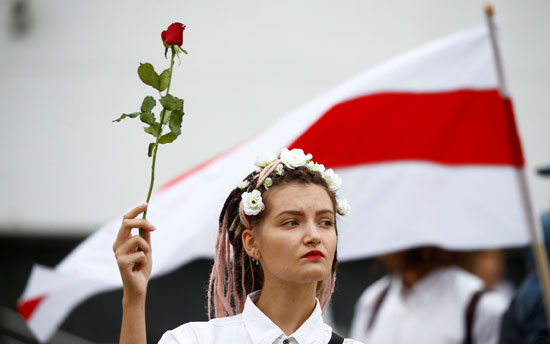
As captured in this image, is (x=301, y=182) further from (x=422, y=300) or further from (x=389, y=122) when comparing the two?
(x=422, y=300)

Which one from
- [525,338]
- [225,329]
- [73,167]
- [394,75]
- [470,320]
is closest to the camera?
[225,329]

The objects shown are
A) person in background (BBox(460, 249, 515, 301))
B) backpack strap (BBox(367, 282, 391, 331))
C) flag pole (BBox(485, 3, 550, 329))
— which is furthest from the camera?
person in background (BBox(460, 249, 515, 301))

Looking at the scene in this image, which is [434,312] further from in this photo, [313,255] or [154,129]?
[154,129]

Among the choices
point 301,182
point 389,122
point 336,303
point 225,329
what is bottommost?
point 336,303

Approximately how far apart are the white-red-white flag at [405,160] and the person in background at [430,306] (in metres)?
0.33

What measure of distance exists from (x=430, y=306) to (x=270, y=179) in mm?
3083

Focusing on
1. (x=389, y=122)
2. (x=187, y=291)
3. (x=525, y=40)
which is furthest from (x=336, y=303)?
(x=389, y=122)

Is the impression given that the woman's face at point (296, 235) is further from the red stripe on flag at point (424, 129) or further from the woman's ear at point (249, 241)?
the red stripe on flag at point (424, 129)

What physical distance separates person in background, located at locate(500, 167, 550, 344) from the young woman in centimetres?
177

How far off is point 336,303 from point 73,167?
326 centimetres

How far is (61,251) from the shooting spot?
9555mm

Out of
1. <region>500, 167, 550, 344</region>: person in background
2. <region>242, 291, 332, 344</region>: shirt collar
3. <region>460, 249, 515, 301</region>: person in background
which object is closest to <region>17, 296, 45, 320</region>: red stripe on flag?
<region>500, 167, 550, 344</region>: person in background

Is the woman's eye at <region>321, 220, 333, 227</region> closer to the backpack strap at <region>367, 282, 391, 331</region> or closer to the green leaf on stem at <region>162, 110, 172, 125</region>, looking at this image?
the green leaf on stem at <region>162, 110, 172, 125</region>

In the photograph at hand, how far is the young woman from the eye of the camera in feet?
6.77
